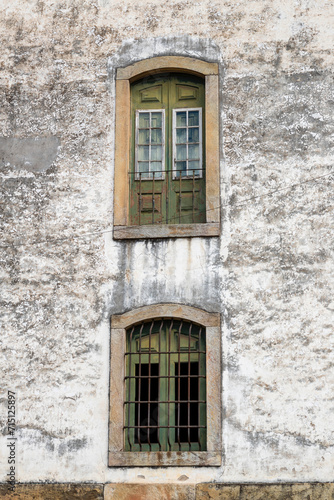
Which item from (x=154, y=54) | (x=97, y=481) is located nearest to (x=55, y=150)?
(x=154, y=54)

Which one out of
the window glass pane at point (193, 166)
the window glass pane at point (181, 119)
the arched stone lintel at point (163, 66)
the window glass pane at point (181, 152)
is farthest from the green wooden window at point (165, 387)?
the arched stone lintel at point (163, 66)

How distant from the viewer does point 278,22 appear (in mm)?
12273

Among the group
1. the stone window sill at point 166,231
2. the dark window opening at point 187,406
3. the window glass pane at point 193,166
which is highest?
the window glass pane at point 193,166

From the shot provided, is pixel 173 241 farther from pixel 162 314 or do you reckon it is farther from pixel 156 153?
pixel 156 153

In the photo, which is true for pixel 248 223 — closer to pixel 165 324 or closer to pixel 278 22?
pixel 165 324

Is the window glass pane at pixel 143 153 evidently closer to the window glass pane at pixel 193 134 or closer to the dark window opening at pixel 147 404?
the window glass pane at pixel 193 134

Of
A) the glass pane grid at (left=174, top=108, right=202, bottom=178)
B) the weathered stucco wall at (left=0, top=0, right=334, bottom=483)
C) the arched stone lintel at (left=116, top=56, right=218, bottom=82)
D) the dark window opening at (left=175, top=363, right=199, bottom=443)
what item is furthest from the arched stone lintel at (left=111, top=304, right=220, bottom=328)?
the arched stone lintel at (left=116, top=56, right=218, bottom=82)

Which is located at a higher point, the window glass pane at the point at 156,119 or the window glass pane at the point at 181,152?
the window glass pane at the point at 156,119

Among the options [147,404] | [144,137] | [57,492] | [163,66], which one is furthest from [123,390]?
[163,66]

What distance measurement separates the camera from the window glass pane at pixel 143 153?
12.4 meters

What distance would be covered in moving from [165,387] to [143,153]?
3.18m

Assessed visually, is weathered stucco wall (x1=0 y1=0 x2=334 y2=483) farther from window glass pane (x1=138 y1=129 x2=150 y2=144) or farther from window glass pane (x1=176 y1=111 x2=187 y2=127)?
window glass pane (x1=176 y1=111 x2=187 y2=127)

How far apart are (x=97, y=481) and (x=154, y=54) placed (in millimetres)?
5650

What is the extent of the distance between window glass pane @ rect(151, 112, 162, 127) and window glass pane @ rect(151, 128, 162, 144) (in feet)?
0.23
